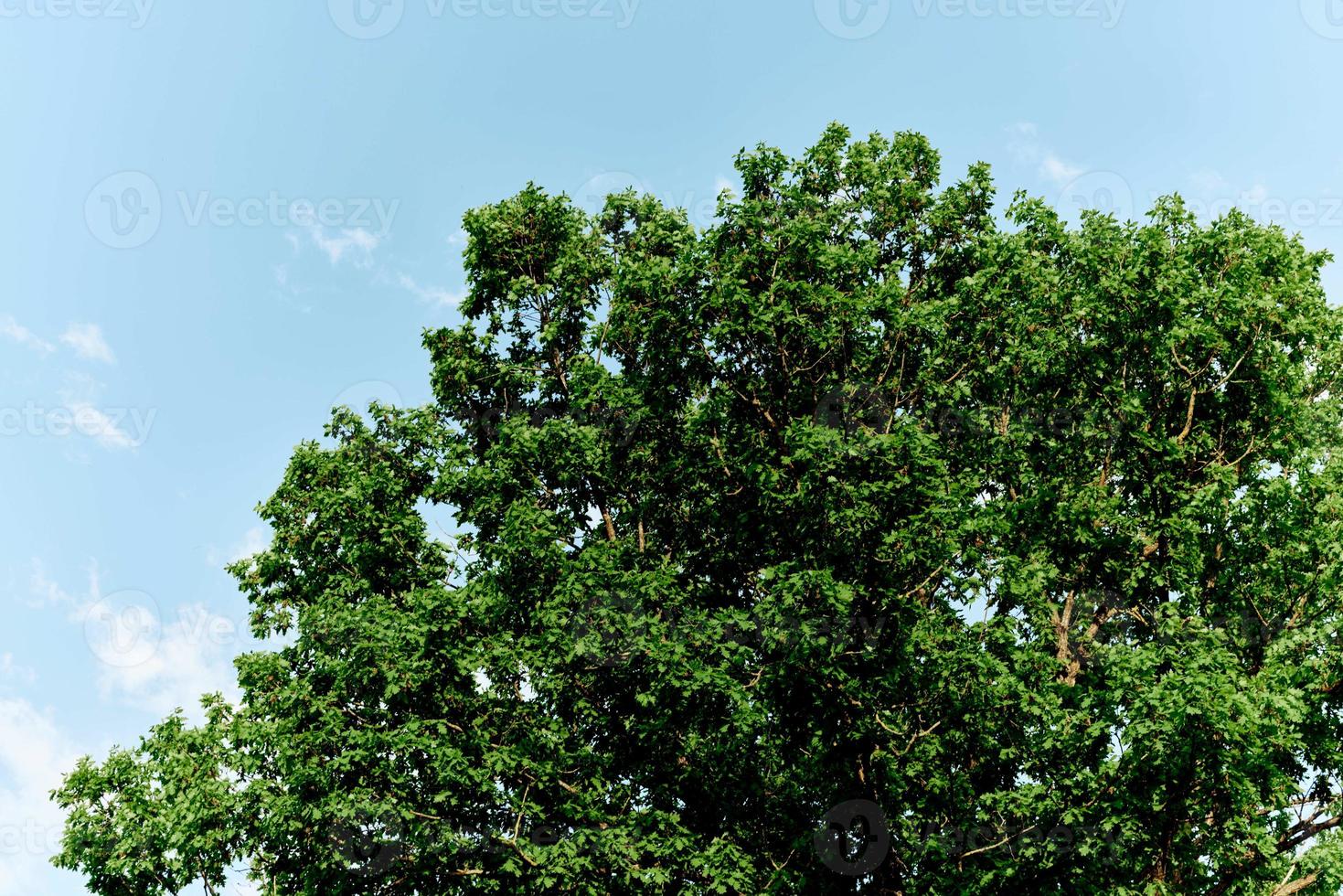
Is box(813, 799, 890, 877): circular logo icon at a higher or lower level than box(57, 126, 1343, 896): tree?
lower

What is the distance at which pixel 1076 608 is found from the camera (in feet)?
67.2

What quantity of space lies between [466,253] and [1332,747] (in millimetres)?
19783

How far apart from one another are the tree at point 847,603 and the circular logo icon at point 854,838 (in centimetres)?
7

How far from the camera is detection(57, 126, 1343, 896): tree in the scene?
56.4ft

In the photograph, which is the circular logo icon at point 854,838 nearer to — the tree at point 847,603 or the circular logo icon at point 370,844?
the tree at point 847,603

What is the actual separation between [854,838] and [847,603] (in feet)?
16.1

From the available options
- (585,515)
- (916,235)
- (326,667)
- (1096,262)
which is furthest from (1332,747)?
(326,667)

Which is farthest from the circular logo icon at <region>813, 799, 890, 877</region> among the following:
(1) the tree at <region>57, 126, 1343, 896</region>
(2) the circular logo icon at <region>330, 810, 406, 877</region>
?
(2) the circular logo icon at <region>330, 810, 406, 877</region>

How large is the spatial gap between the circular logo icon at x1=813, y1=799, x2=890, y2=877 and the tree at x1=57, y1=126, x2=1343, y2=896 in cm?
7

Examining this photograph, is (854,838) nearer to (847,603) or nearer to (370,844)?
(847,603)

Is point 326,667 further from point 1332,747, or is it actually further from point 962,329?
point 1332,747

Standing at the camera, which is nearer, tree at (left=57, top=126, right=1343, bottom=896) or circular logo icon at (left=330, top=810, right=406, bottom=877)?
tree at (left=57, top=126, right=1343, bottom=896)

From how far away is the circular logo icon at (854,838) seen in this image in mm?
18109

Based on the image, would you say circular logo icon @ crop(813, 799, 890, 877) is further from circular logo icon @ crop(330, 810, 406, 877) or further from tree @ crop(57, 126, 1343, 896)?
circular logo icon @ crop(330, 810, 406, 877)
